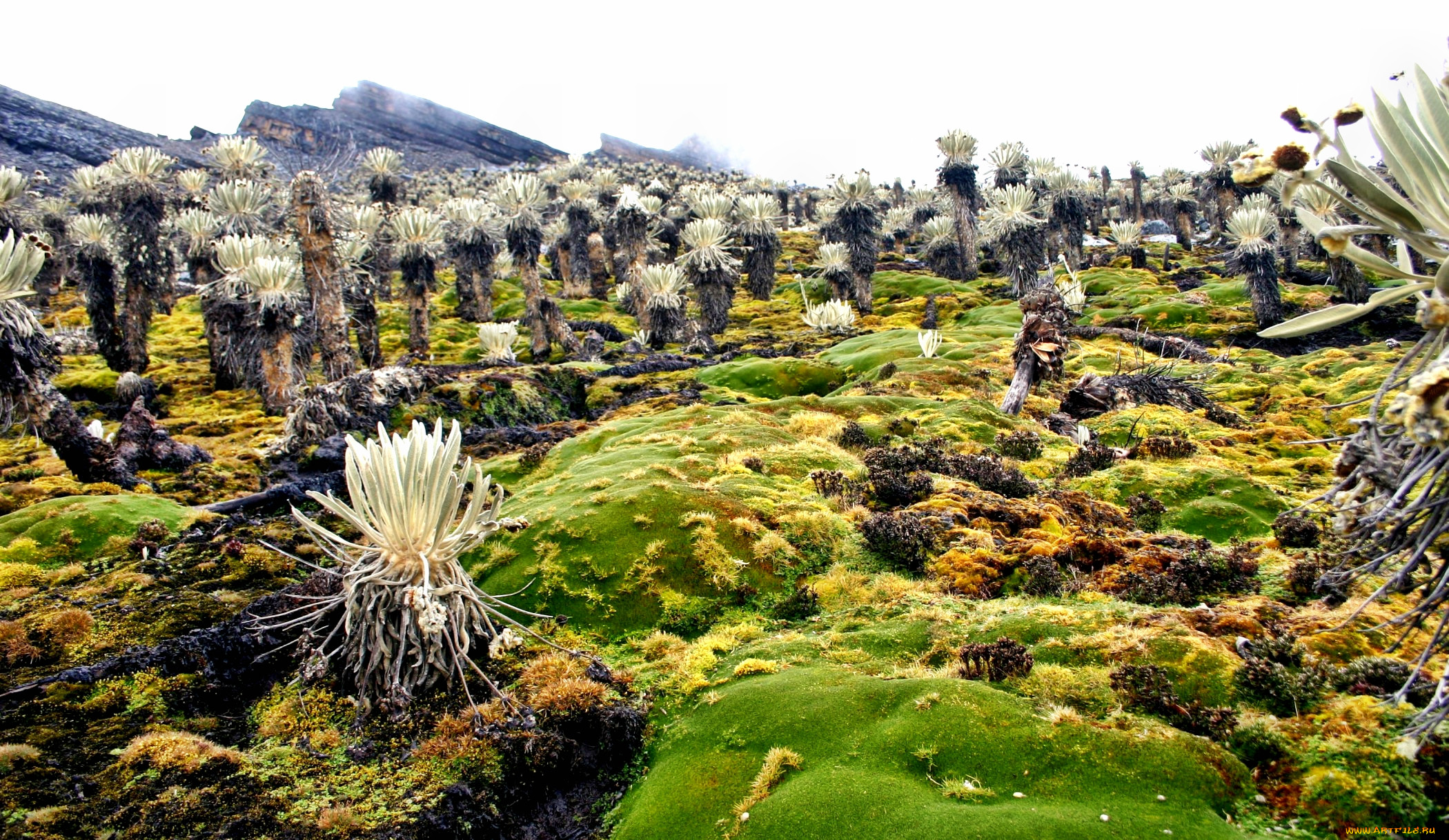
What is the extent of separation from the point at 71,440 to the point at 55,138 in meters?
80.7

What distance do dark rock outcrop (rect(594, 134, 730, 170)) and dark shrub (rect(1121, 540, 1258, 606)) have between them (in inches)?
4235

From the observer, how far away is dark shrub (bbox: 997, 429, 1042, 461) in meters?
14.4

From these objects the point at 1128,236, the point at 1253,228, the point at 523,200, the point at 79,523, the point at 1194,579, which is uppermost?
the point at 1128,236

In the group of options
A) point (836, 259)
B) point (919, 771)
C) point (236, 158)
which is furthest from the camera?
point (836, 259)

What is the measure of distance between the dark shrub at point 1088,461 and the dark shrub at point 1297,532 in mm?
4313

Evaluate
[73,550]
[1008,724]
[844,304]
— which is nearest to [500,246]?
[844,304]

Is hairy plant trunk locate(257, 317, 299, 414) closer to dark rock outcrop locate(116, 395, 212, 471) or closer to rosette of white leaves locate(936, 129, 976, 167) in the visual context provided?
dark rock outcrop locate(116, 395, 212, 471)

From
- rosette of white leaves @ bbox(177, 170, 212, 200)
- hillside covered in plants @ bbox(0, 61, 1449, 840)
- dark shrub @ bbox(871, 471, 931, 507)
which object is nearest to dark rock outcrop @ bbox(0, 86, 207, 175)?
rosette of white leaves @ bbox(177, 170, 212, 200)

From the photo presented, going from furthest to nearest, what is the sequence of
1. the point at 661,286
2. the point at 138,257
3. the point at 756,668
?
the point at 661,286 → the point at 138,257 → the point at 756,668

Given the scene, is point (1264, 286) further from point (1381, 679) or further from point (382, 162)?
point (382, 162)

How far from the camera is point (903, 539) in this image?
9.50 meters

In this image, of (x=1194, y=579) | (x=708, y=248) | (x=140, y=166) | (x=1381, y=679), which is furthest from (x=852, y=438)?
(x=140, y=166)

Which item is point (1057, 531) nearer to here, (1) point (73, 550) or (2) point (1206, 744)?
(2) point (1206, 744)

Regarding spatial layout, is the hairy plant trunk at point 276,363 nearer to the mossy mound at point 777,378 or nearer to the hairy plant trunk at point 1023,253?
the mossy mound at point 777,378
